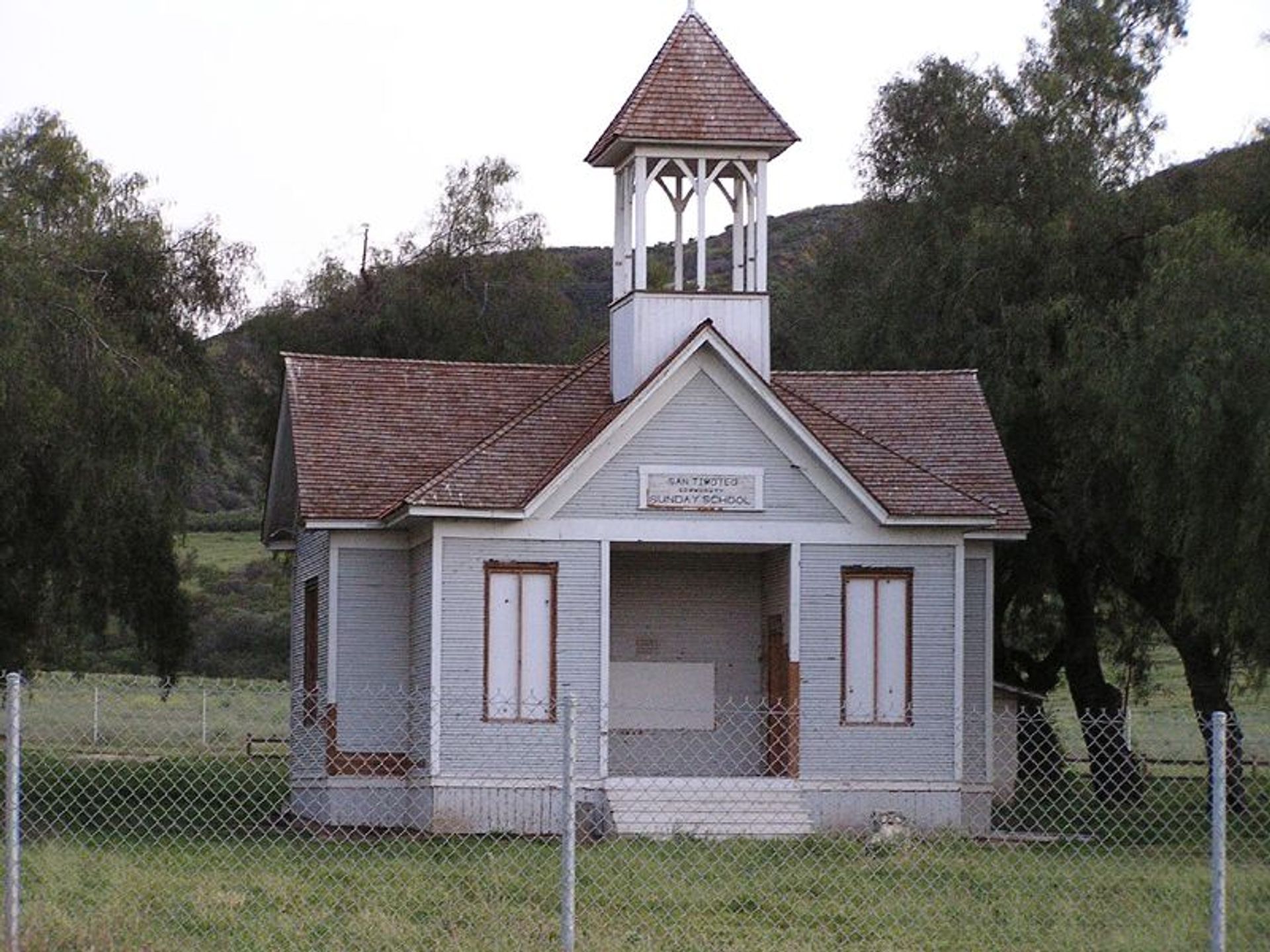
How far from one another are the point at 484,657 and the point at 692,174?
7.34 metres

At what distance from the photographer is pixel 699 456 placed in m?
29.6

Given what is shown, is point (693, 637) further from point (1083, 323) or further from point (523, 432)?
point (1083, 323)

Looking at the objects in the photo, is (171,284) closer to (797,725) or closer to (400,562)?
(400,562)

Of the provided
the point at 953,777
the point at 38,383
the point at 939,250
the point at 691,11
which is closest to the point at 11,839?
the point at 38,383

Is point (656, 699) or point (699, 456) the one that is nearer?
point (699, 456)

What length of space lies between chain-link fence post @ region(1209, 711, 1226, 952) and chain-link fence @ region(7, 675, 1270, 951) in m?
0.04

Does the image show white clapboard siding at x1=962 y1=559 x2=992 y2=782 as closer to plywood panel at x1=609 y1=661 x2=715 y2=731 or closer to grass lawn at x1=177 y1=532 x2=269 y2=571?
plywood panel at x1=609 y1=661 x2=715 y2=731

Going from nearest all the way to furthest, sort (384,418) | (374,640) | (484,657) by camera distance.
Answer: (484,657) < (374,640) < (384,418)

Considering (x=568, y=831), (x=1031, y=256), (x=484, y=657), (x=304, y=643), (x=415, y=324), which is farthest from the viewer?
(x=415, y=324)

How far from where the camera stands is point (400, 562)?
3088 centimetres

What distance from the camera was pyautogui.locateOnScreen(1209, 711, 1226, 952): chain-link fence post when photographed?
47.0 ft

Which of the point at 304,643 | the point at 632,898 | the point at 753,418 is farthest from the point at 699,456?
the point at 632,898

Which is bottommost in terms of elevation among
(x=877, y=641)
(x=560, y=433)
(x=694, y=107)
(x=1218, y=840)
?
(x=877, y=641)

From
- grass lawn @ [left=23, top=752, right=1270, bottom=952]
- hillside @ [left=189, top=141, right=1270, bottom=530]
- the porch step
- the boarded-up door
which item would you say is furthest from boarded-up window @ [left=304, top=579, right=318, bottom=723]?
hillside @ [left=189, top=141, right=1270, bottom=530]
